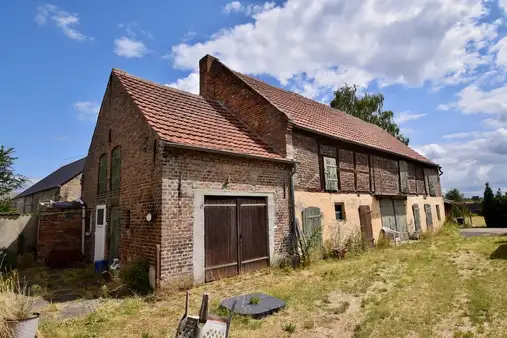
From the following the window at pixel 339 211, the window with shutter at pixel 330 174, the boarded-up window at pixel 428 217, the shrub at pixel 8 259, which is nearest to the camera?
the shrub at pixel 8 259

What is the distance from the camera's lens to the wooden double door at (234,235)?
27.3ft

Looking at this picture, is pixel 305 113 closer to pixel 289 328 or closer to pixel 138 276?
pixel 138 276

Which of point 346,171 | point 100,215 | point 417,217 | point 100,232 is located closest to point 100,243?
point 100,232

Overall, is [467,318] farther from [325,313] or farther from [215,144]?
[215,144]

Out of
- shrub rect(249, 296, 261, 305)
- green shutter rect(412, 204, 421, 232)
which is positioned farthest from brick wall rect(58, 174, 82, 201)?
green shutter rect(412, 204, 421, 232)

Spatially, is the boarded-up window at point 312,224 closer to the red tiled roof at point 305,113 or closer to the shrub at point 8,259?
the red tiled roof at point 305,113

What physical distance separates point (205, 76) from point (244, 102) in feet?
10.8

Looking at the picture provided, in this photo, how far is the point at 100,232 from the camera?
1098 cm

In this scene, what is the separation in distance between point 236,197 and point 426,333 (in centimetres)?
569

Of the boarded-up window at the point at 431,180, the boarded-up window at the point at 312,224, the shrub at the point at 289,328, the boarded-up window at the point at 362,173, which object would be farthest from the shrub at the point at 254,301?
the boarded-up window at the point at 431,180

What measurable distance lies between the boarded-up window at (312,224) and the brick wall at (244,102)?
2.44m

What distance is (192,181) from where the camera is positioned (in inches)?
318

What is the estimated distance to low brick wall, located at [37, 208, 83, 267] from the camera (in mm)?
11609

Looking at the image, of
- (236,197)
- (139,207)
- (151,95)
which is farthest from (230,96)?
(139,207)
